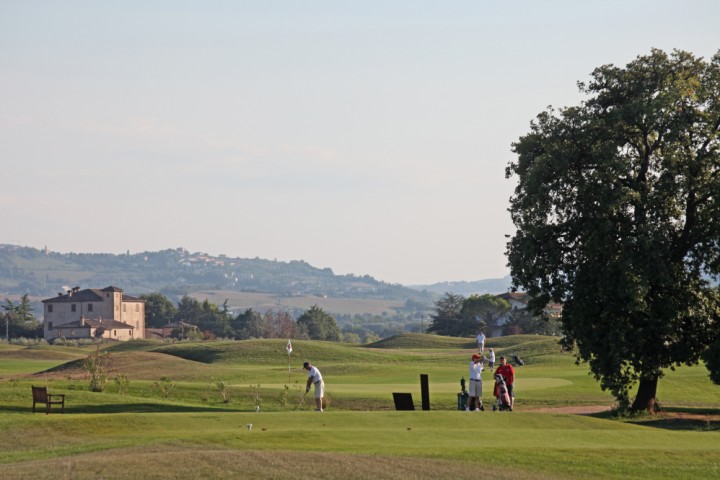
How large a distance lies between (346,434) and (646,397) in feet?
61.0

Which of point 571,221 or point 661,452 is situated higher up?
point 571,221

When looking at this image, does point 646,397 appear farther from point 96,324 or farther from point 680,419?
point 96,324

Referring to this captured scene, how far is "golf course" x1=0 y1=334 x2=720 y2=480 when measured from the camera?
78.5 ft

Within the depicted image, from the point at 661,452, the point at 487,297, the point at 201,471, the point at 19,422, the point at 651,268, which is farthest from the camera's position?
the point at 487,297

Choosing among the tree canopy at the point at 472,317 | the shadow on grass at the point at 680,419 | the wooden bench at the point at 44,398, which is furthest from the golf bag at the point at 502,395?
the tree canopy at the point at 472,317

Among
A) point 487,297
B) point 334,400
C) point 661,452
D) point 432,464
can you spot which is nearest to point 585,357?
point 334,400

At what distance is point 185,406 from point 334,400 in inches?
281

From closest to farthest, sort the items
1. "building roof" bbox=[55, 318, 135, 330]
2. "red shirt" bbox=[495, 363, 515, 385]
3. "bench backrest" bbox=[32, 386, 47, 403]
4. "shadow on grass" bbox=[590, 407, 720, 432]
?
"shadow on grass" bbox=[590, 407, 720, 432]
"bench backrest" bbox=[32, 386, 47, 403]
"red shirt" bbox=[495, 363, 515, 385]
"building roof" bbox=[55, 318, 135, 330]

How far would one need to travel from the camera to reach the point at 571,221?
42531mm

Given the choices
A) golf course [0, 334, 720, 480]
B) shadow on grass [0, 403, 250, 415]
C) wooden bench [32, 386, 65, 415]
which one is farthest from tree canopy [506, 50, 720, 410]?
wooden bench [32, 386, 65, 415]

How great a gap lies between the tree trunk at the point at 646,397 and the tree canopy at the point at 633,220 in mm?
41

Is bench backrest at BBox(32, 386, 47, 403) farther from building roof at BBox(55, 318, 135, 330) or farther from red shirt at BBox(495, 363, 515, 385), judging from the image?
building roof at BBox(55, 318, 135, 330)

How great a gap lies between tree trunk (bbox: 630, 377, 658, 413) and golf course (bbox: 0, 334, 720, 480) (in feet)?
1.97

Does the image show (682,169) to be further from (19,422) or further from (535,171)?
(19,422)
